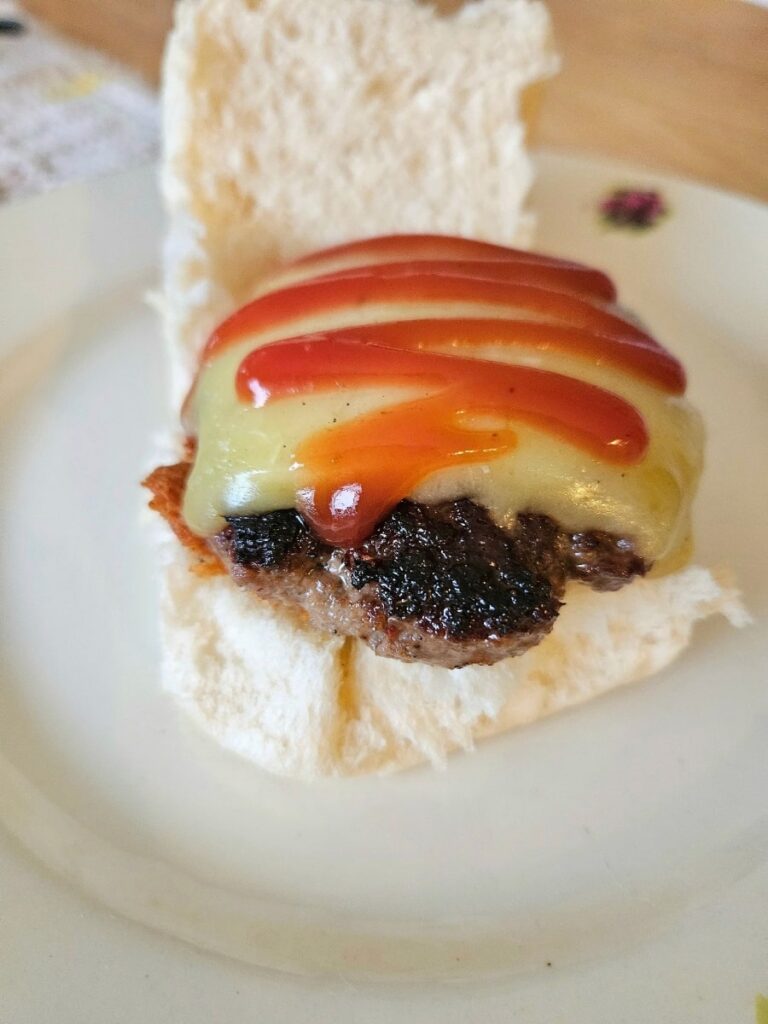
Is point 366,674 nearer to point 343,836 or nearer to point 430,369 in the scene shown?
point 343,836

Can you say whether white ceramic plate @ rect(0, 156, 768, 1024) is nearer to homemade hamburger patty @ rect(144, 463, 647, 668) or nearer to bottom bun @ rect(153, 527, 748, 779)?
bottom bun @ rect(153, 527, 748, 779)

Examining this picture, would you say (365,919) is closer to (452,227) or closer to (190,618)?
(190,618)

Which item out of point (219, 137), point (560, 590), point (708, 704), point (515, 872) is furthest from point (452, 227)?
point (515, 872)

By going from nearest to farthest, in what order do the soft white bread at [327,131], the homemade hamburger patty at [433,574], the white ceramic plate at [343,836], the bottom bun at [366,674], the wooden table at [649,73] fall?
the white ceramic plate at [343,836] < the homemade hamburger patty at [433,574] < the bottom bun at [366,674] < the soft white bread at [327,131] < the wooden table at [649,73]

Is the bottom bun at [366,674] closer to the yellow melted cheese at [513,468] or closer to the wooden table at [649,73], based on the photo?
the yellow melted cheese at [513,468]

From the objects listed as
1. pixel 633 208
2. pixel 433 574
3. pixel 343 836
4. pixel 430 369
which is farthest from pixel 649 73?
pixel 343 836

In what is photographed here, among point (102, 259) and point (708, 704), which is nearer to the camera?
point (708, 704)

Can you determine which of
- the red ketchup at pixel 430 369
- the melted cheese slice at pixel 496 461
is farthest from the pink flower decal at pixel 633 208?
the melted cheese slice at pixel 496 461
